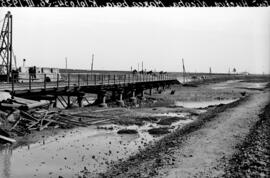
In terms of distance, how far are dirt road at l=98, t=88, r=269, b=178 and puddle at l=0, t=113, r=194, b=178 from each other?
115cm

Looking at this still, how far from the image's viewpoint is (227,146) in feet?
44.4

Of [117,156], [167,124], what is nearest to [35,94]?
[167,124]

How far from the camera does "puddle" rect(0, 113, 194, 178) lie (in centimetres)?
1160

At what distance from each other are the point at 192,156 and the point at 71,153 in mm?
4928

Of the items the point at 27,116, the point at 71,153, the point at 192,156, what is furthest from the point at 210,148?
the point at 27,116

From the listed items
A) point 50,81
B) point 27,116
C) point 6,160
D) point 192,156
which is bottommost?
point 6,160

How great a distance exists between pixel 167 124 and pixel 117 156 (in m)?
9.21

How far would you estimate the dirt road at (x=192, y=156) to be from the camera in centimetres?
1046

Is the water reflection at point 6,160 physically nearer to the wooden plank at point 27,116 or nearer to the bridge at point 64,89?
the wooden plank at point 27,116

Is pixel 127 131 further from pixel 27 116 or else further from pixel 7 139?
pixel 7 139

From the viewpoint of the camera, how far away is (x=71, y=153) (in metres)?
14.1

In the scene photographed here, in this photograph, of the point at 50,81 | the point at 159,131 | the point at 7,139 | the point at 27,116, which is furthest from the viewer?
the point at 50,81

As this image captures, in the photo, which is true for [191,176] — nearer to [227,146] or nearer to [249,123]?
[227,146]

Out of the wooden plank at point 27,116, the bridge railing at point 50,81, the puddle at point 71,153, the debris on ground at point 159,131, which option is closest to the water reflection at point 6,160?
the puddle at point 71,153
